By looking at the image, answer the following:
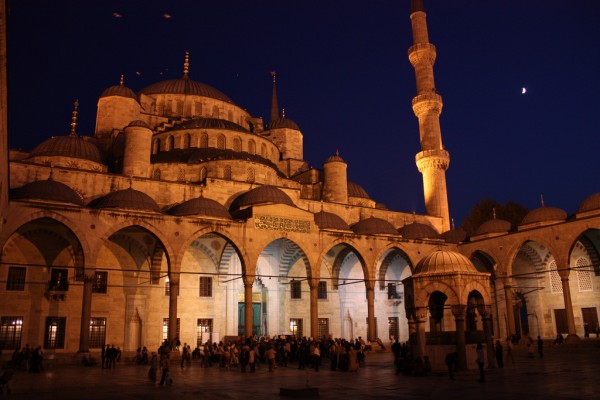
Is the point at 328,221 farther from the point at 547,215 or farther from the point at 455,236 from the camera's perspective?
the point at 547,215

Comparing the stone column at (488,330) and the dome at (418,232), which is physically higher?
the dome at (418,232)

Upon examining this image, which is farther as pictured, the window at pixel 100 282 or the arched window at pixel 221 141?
the arched window at pixel 221 141

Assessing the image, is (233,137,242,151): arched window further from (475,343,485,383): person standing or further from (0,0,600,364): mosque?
(475,343,485,383): person standing

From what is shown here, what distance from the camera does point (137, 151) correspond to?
21781 millimetres

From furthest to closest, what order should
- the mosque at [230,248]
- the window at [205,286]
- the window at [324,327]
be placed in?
the window at [324,327] → the window at [205,286] → the mosque at [230,248]

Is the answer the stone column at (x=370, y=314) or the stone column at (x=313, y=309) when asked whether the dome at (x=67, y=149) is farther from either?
the stone column at (x=370, y=314)

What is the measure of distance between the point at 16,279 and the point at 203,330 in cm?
695

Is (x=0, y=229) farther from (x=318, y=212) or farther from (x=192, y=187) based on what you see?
(x=318, y=212)

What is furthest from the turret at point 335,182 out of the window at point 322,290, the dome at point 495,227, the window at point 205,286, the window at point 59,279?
the window at point 59,279

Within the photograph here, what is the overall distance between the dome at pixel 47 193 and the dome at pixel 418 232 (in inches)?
541

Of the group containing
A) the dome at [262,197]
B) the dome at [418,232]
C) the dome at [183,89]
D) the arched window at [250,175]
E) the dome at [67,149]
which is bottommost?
the dome at [418,232]

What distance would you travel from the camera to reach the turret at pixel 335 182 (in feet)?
86.6

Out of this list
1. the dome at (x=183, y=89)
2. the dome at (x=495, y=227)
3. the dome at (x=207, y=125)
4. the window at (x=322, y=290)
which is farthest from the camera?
the dome at (x=183, y=89)

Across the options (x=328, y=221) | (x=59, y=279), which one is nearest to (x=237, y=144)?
(x=328, y=221)
